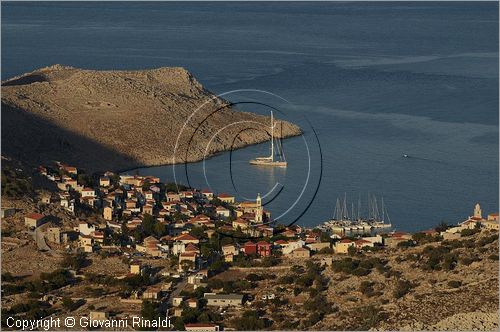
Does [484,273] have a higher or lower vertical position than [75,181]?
lower

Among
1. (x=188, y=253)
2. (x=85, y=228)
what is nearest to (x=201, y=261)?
(x=188, y=253)

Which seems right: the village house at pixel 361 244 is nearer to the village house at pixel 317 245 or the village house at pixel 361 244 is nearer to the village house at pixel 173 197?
the village house at pixel 317 245

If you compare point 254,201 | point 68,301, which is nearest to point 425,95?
point 254,201

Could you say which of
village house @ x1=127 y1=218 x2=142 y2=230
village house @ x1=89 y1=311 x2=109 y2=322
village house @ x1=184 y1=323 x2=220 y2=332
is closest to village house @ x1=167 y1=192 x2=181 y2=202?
village house @ x1=127 y1=218 x2=142 y2=230

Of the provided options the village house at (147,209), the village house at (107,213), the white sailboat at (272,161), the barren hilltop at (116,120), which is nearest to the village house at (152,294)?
the village house at (107,213)

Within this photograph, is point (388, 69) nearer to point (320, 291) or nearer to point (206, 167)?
point (206, 167)

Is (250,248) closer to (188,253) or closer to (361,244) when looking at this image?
(188,253)
